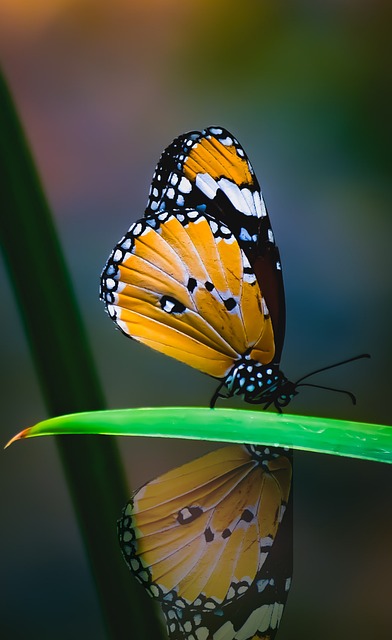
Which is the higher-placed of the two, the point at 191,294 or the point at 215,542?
the point at 191,294

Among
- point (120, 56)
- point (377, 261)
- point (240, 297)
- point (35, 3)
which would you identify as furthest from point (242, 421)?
point (35, 3)

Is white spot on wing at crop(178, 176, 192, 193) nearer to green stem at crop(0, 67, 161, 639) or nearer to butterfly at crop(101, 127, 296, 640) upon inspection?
butterfly at crop(101, 127, 296, 640)

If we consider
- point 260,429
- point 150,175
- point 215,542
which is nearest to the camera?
point 260,429

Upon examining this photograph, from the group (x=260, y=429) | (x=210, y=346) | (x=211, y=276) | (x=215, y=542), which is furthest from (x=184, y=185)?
(x=215, y=542)

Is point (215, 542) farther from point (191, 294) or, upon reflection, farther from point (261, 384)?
point (191, 294)

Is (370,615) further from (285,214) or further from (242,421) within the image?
(285,214)

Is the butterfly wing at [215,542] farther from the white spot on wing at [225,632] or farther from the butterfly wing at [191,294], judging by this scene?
the butterfly wing at [191,294]

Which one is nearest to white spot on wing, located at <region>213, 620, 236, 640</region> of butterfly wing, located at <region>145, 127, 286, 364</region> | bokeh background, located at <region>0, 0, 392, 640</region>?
bokeh background, located at <region>0, 0, 392, 640</region>
